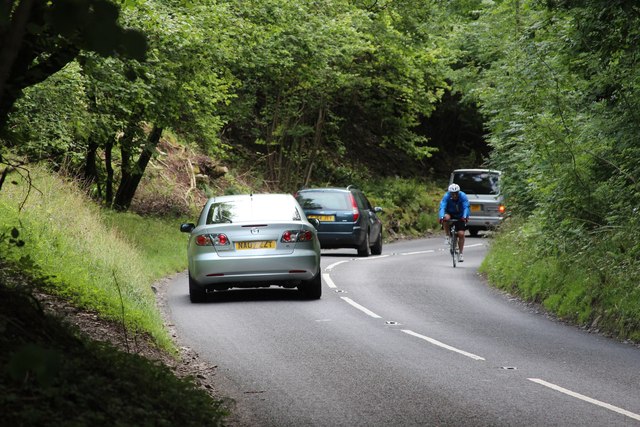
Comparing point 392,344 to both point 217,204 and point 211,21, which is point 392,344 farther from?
point 211,21

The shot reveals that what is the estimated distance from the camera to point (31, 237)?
50.9ft

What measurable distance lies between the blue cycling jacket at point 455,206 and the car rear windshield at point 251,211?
27.6 ft

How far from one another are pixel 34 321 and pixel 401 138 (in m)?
37.8

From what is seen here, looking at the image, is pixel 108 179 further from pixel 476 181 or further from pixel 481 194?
pixel 476 181

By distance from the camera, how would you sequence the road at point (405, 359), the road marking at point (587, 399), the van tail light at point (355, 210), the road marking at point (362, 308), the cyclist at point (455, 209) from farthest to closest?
the van tail light at point (355, 210)
the cyclist at point (455, 209)
the road marking at point (362, 308)
the road at point (405, 359)
the road marking at point (587, 399)

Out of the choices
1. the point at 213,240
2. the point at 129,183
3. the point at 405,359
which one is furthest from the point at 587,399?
the point at 129,183

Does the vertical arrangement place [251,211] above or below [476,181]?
below

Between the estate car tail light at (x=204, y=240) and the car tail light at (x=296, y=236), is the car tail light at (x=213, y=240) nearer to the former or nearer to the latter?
the estate car tail light at (x=204, y=240)

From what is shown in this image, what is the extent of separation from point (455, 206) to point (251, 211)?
925 cm

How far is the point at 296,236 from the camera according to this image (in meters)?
17.2

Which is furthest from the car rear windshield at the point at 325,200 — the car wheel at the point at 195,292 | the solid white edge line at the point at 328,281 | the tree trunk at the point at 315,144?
the car wheel at the point at 195,292

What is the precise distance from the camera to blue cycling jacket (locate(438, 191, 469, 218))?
25500mm

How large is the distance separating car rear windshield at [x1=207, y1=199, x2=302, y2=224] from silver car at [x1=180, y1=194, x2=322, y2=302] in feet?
0.05

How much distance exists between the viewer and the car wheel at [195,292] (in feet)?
56.6
